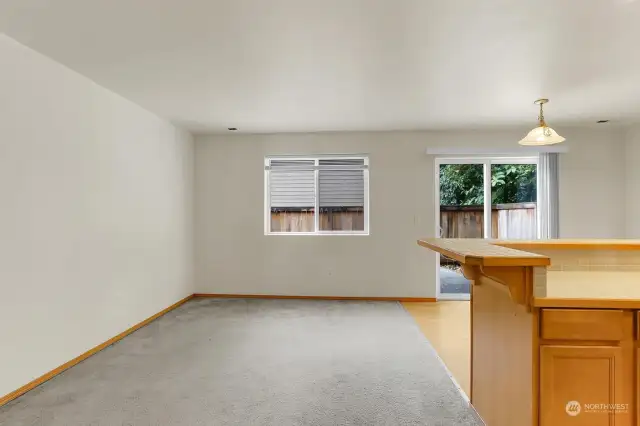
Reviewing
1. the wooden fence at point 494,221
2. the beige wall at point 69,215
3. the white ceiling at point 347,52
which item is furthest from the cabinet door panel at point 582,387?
the wooden fence at point 494,221

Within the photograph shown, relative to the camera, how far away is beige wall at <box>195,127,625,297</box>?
198 inches

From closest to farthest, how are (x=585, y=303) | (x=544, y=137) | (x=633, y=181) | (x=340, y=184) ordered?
1. (x=585, y=303)
2. (x=544, y=137)
3. (x=633, y=181)
4. (x=340, y=184)

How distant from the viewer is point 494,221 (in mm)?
5258

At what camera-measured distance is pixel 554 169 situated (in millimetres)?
4965

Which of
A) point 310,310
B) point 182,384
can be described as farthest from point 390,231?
point 182,384

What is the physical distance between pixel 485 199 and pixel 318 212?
239 cm

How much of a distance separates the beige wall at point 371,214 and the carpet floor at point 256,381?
1212mm

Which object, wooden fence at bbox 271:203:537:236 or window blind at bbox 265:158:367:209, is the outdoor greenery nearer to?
wooden fence at bbox 271:203:537:236

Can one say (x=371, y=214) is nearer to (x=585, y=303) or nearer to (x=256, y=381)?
(x=256, y=381)

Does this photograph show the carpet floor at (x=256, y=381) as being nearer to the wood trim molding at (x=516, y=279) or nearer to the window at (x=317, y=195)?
the wood trim molding at (x=516, y=279)

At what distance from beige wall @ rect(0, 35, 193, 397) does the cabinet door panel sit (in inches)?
122

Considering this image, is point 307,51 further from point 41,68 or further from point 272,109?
point 41,68

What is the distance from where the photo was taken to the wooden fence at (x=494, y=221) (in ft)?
17.1

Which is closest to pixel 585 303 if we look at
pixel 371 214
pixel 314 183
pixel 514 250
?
pixel 514 250
